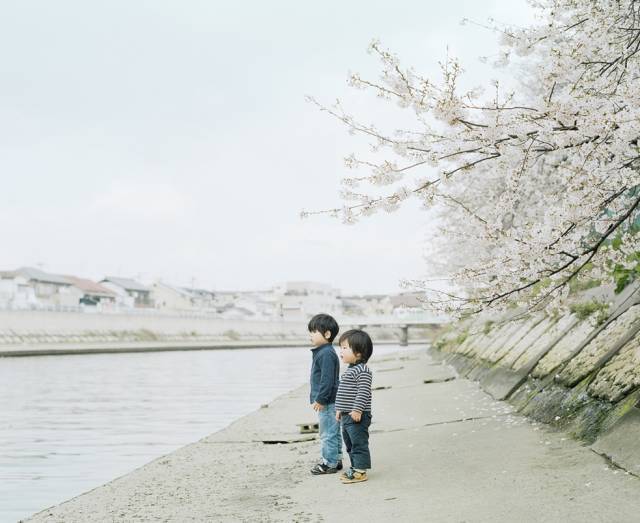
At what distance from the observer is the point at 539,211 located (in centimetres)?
1591

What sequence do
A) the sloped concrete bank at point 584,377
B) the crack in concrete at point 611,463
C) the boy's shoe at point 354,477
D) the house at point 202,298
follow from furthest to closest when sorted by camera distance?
the house at point 202,298 → the boy's shoe at point 354,477 → the sloped concrete bank at point 584,377 → the crack in concrete at point 611,463

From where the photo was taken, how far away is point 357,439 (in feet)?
18.8

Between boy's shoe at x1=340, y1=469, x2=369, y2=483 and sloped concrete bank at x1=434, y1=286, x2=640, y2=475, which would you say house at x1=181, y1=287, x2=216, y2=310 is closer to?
sloped concrete bank at x1=434, y1=286, x2=640, y2=475

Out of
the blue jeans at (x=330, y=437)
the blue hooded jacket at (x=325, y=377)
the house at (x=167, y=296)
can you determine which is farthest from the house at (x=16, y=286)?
the blue jeans at (x=330, y=437)

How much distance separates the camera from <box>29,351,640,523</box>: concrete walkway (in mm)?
4195

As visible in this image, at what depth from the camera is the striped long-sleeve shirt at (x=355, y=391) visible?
228 inches

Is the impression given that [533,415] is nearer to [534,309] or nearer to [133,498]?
[534,309]

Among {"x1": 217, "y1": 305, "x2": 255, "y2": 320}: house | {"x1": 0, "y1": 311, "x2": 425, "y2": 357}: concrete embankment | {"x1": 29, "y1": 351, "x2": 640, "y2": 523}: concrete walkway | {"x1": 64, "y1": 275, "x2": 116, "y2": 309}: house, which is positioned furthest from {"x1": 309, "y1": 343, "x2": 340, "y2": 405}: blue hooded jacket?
{"x1": 217, "y1": 305, "x2": 255, "y2": 320}: house

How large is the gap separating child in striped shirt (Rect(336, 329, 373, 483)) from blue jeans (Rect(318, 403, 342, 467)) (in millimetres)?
247

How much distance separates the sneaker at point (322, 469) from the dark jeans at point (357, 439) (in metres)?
0.30

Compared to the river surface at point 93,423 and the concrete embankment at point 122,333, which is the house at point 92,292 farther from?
the river surface at point 93,423

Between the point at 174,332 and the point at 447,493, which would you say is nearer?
the point at 447,493

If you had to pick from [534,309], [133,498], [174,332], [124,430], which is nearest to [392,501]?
[133,498]

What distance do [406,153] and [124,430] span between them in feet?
22.9
